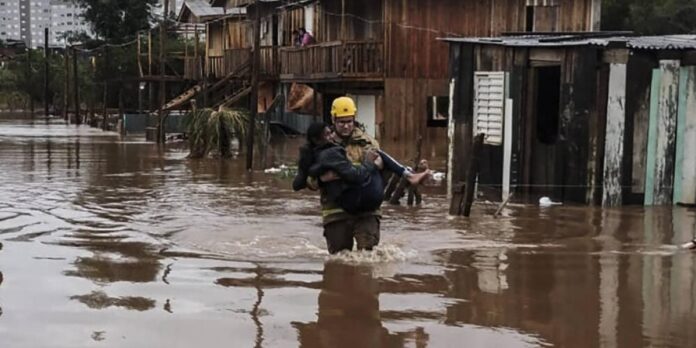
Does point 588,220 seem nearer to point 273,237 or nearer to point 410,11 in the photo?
point 273,237

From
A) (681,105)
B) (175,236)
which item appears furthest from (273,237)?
(681,105)

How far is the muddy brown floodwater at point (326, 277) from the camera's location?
252 inches

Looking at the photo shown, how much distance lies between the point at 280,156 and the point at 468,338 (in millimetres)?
19019

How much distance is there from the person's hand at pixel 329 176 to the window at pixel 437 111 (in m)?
19.7

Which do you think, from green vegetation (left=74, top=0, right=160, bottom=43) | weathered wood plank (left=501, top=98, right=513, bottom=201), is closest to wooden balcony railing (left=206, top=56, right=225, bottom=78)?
green vegetation (left=74, top=0, right=160, bottom=43)

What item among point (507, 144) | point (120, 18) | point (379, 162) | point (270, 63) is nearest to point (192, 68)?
point (270, 63)

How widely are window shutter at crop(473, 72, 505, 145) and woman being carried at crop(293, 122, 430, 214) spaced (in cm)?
630

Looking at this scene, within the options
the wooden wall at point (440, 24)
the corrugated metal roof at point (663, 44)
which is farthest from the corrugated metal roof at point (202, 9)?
the corrugated metal roof at point (663, 44)

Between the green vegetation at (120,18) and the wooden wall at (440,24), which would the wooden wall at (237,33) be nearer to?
the wooden wall at (440,24)

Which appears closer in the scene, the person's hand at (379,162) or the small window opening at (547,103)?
the person's hand at (379,162)

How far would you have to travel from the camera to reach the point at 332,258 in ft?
29.2

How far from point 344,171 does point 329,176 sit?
0.19 meters

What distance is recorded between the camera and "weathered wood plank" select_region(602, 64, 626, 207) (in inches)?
509

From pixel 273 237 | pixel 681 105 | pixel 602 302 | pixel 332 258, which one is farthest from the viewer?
pixel 681 105
